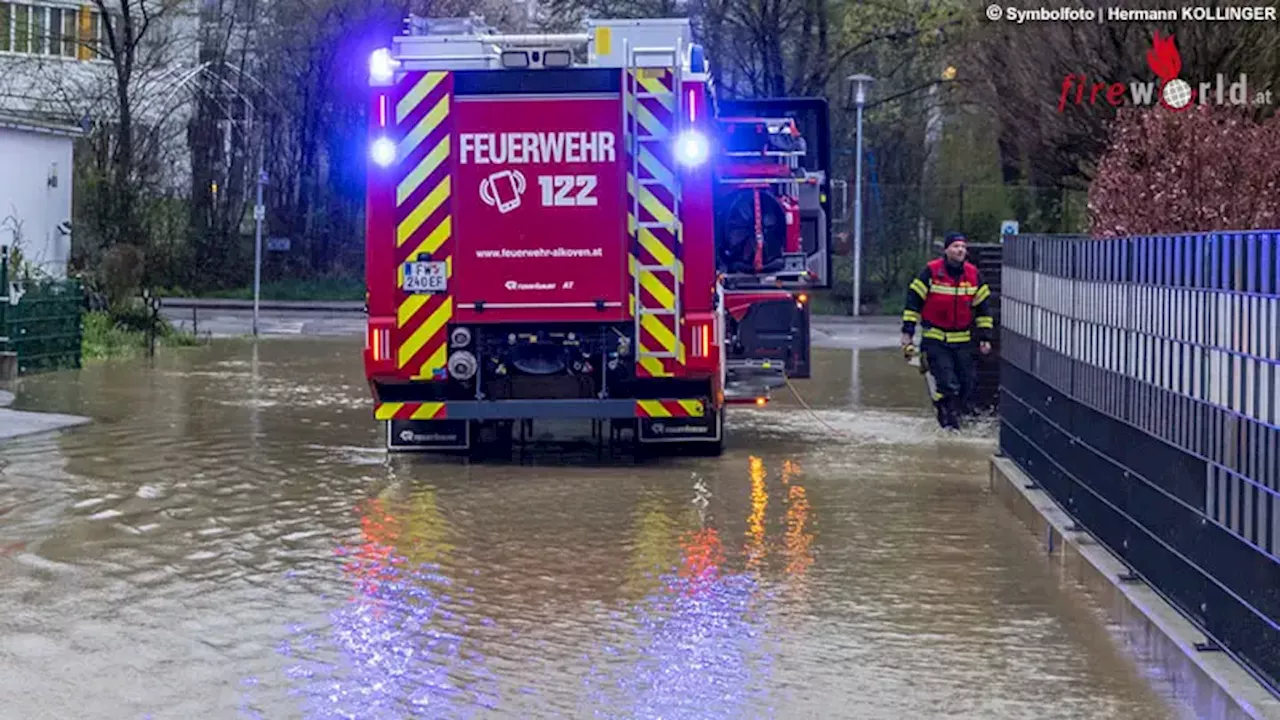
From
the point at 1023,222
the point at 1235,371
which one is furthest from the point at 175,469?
the point at 1023,222

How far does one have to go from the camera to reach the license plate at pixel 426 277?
14141mm

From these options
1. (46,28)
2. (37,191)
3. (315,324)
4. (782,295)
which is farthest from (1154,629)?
(46,28)

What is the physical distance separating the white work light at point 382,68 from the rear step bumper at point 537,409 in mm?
2365

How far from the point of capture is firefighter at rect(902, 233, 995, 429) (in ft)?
54.7

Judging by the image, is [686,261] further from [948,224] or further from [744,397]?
[948,224]

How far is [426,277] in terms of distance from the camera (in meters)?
14.2

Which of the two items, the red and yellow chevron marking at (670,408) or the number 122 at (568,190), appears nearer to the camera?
the number 122 at (568,190)

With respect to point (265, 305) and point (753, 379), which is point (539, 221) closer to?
point (753, 379)

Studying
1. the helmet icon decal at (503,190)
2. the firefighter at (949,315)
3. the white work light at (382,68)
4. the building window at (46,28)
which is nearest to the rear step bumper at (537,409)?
the helmet icon decal at (503,190)

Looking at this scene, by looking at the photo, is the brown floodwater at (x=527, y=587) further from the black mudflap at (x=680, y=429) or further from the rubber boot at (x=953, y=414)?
the rubber boot at (x=953, y=414)

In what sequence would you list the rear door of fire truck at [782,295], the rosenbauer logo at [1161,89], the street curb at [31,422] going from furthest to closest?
the rosenbauer logo at [1161,89], the rear door of fire truck at [782,295], the street curb at [31,422]

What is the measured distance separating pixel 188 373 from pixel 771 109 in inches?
328

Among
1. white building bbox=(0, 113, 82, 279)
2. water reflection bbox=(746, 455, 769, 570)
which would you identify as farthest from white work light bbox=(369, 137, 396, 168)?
white building bbox=(0, 113, 82, 279)

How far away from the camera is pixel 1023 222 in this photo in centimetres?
4150
